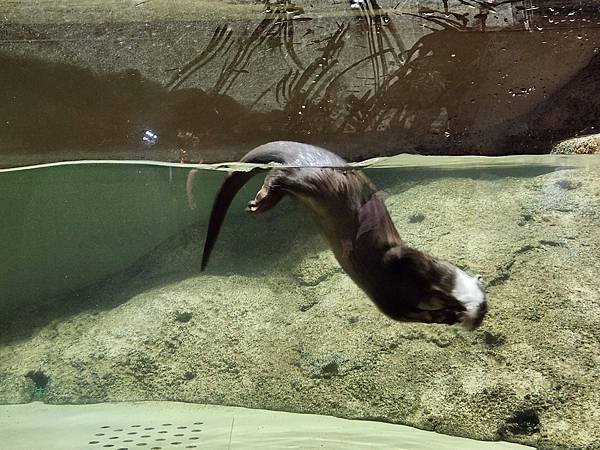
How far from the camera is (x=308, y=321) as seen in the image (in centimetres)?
221

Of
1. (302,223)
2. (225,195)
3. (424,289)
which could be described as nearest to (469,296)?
(424,289)

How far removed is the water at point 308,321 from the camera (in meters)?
2.03

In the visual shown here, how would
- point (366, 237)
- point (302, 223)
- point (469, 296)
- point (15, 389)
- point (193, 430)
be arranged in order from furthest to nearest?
point (15, 389) → point (193, 430) → point (302, 223) → point (469, 296) → point (366, 237)

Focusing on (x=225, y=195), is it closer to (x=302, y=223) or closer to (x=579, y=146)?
Result: (x=302, y=223)

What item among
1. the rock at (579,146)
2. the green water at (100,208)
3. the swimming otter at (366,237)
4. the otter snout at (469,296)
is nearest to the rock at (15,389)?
the green water at (100,208)

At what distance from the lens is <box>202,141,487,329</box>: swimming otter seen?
5.05 feet

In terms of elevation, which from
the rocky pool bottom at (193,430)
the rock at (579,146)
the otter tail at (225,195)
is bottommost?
the rocky pool bottom at (193,430)

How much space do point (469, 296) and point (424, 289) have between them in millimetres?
168

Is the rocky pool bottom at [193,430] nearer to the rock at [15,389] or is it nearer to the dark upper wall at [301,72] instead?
the rock at [15,389]

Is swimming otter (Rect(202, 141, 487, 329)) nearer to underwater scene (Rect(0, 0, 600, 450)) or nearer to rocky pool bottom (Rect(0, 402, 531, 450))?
underwater scene (Rect(0, 0, 600, 450))

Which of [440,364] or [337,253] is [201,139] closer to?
[337,253]

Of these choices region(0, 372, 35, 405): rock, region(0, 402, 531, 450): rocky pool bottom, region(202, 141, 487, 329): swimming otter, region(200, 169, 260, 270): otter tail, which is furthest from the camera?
region(0, 372, 35, 405): rock

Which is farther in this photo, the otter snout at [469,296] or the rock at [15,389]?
the rock at [15,389]

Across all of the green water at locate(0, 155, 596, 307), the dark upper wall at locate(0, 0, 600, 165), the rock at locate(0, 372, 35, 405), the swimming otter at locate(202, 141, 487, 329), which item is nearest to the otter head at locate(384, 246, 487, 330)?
the swimming otter at locate(202, 141, 487, 329)
